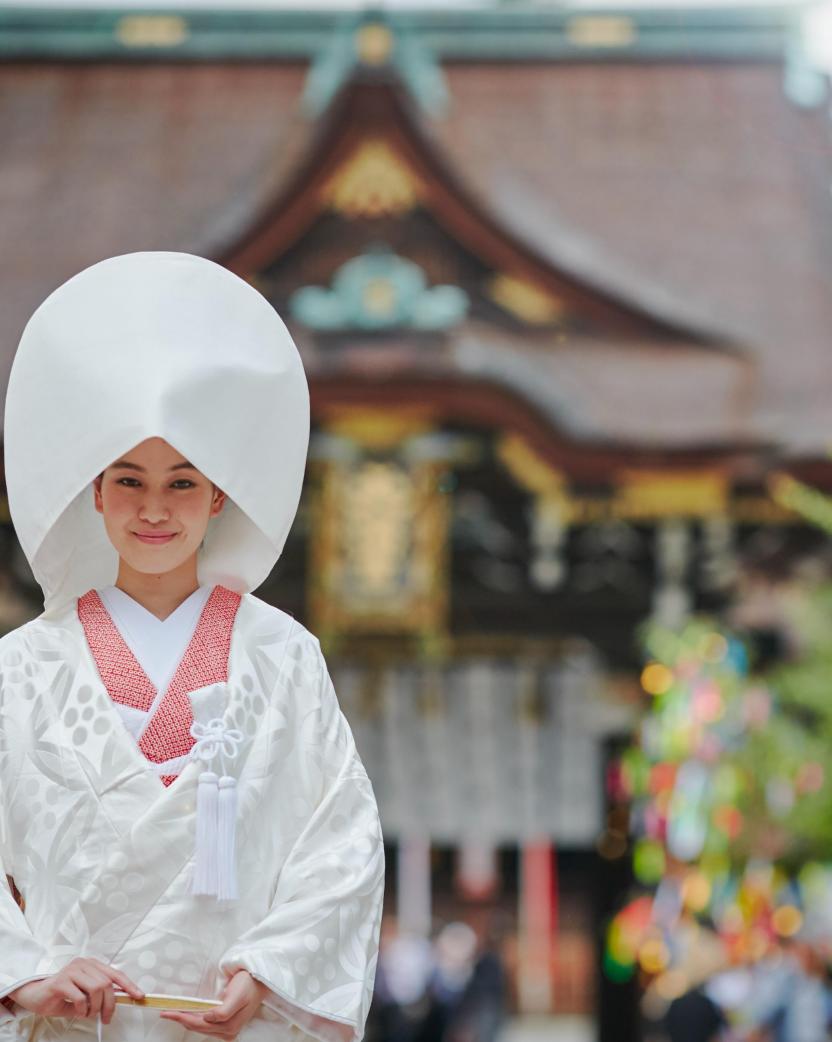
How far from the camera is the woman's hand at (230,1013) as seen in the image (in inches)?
71.5

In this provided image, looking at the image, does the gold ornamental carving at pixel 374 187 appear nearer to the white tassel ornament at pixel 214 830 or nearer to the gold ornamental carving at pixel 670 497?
the gold ornamental carving at pixel 670 497

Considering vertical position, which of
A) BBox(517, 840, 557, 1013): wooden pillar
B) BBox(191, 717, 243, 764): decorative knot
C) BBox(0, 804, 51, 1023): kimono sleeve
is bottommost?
BBox(517, 840, 557, 1013): wooden pillar

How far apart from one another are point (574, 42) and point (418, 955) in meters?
5.77

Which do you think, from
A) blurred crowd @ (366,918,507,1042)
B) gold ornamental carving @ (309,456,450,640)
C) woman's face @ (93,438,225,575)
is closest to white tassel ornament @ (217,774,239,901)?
woman's face @ (93,438,225,575)

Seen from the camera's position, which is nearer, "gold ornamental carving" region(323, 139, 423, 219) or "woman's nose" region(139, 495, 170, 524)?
"woman's nose" region(139, 495, 170, 524)

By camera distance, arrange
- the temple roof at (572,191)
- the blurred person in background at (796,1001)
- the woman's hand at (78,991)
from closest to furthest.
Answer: the woman's hand at (78,991) < the blurred person in background at (796,1001) < the temple roof at (572,191)

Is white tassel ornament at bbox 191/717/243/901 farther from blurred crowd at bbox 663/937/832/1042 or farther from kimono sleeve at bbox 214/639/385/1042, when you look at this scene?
blurred crowd at bbox 663/937/832/1042

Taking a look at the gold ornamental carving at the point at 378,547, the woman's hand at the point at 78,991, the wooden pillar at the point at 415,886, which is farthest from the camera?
the wooden pillar at the point at 415,886

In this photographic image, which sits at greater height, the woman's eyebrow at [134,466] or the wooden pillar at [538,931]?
the woman's eyebrow at [134,466]

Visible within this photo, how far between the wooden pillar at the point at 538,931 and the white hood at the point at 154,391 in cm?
1166

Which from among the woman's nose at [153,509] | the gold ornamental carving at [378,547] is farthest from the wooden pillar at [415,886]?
the woman's nose at [153,509]

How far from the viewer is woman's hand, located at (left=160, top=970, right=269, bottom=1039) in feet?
5.96

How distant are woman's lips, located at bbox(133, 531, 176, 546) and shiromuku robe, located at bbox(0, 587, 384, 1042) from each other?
0.44ft

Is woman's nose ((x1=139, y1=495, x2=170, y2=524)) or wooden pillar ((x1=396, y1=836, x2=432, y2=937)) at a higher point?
woman's nose ((x1=139, y1=495, x2=170, y2=524))
